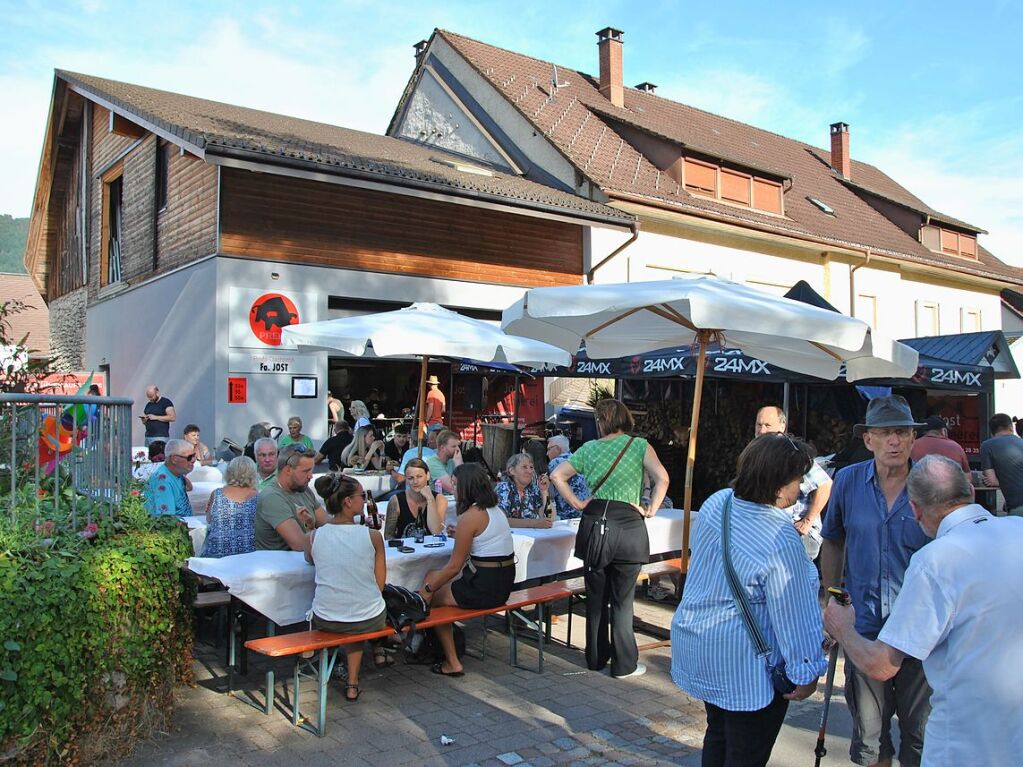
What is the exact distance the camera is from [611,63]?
2267cm

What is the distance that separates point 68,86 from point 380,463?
39.1 feet

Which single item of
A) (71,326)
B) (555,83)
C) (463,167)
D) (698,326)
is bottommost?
(698,326)

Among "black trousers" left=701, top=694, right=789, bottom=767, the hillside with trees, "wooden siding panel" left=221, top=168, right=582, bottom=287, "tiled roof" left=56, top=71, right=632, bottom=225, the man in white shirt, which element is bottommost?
"black trousers" left=701, top=694, right=789, bottom=767

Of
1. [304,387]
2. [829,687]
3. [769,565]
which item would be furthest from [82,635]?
[304,387]

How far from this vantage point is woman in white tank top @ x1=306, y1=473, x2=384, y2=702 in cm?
477

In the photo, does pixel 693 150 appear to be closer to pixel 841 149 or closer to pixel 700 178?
pixel 700 178

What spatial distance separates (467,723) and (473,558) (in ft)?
3.52

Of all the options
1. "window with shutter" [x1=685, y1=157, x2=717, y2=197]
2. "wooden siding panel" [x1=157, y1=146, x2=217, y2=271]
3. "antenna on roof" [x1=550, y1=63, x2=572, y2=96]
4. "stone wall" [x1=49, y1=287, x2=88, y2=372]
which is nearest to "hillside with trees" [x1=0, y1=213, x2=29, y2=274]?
"stone wall" [x1=49, y1=287, x2=88, y2=372]

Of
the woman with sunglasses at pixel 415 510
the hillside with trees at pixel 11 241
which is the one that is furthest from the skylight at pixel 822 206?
the hillside with trees at pixel 11 241

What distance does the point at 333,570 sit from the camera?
4758 millimetres

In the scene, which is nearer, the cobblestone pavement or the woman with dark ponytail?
the cobblestone pavement

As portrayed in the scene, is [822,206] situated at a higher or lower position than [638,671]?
higher

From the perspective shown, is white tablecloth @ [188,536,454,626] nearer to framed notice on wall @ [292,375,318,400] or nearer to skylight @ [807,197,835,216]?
framed notice on wall @ [292,375,318,400]

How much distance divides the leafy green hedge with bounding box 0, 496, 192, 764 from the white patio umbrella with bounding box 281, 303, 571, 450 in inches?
137
